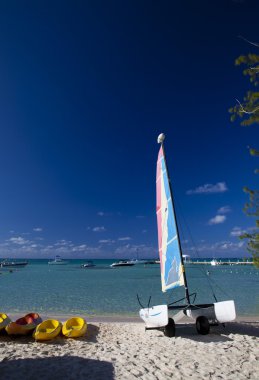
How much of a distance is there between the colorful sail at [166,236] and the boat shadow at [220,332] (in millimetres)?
1765

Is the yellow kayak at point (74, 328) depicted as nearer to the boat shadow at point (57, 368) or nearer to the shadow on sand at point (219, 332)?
the boat shadow at point (57, 368)

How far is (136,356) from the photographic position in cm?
841

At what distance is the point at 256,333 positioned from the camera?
457 inches

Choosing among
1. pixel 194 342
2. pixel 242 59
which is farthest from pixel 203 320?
pixel 242 59

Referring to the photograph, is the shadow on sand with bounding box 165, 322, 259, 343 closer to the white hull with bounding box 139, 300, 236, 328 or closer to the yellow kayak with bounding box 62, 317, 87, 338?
the white hull with bounding box 139, 300, 236, 328

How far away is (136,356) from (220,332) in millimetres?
4565

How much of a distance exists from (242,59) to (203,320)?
8.95m

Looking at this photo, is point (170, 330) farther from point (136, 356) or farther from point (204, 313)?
point (136, 356)

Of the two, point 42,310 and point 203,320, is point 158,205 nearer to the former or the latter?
point 203,320

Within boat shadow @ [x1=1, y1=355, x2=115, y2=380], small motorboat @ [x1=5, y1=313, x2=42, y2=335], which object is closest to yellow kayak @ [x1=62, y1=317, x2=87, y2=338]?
small motorboat @ [x1=5, y1=313, x2=42, y2=335]

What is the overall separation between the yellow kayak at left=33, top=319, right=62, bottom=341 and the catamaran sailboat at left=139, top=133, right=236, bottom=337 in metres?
3.28

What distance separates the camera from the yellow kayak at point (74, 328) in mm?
10711

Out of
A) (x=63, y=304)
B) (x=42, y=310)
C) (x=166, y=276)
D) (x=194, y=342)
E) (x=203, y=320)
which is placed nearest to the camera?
(x=194, y=342)

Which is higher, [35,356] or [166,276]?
[166,276]
